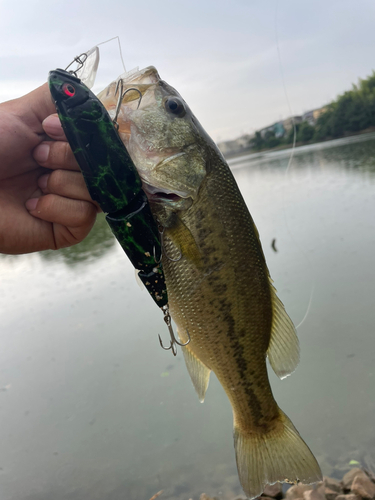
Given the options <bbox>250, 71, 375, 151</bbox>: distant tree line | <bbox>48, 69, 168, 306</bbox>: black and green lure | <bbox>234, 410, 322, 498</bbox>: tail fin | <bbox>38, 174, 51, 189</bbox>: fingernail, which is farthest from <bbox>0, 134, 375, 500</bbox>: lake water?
<bbox>250, 71, 375, 151</bbox>: distant tree line

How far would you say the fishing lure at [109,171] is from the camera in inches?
44.3

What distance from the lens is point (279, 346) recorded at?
5.53 ft

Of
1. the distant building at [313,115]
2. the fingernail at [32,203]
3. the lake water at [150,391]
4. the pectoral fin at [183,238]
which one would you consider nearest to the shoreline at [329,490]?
the lake water at [150,391]

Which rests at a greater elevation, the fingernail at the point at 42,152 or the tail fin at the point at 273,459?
the fingernail at the point at 42,152

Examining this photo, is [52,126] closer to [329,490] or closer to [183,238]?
[183,238]

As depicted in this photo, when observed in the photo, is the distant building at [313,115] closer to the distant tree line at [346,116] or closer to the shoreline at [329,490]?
the distant tree line at [346,116]

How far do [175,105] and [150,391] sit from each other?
379cm

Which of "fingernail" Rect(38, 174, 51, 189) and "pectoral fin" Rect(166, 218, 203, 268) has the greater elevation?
"fingernail" Rect(38, 174, 51, 189)

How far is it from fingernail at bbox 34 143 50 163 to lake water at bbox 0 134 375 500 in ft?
9.99

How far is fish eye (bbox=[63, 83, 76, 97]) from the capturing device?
1120 millimetres

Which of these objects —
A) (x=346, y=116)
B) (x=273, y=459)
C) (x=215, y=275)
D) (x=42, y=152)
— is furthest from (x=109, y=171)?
(x=346, y=116)

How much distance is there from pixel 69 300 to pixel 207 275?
725 centimetres

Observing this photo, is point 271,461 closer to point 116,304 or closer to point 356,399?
point 356,399

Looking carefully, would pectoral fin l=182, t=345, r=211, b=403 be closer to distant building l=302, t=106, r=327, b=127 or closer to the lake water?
the lake water
